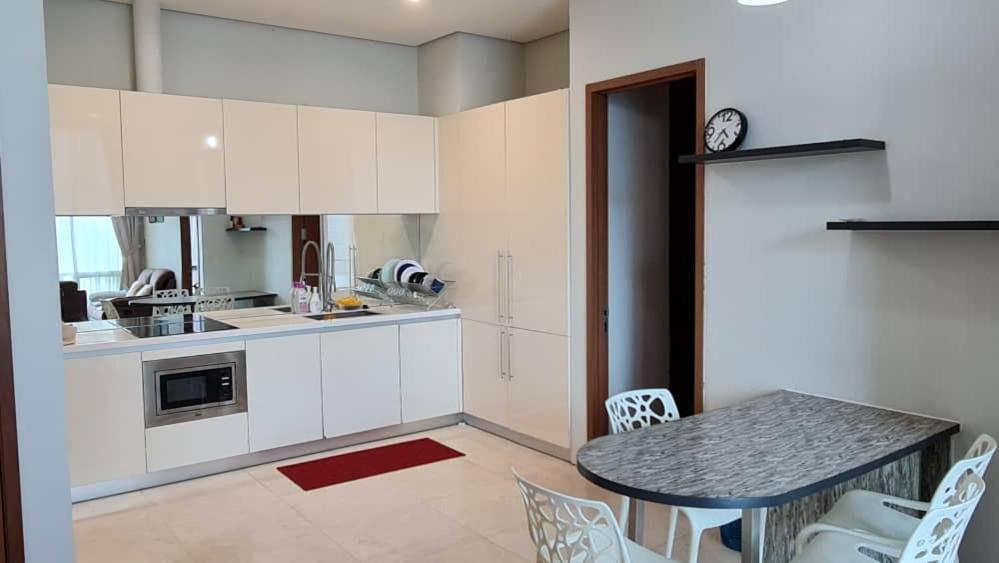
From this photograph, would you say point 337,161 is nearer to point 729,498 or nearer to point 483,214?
point 483,214

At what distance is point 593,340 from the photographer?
4184mm

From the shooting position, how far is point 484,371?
16.5 feet

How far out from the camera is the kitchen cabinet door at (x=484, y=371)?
16.0ft

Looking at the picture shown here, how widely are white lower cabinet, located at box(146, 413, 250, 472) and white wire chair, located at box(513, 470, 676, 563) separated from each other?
2.79 meters

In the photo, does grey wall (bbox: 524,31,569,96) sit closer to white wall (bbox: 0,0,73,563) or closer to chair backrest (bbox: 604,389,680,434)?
chair backrest (bbox: 604,389,680,434)

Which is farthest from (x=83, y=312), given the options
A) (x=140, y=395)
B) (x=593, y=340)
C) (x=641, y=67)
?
(x=641, y=67)

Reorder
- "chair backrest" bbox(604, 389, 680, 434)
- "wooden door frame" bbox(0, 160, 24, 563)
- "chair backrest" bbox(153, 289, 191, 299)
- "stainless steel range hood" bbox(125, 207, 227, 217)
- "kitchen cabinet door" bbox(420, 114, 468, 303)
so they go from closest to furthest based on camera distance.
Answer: "wooden door frame" bbox(0, 160, 24, 563) < "chair backrest" bbox(604, 389, 680, 434) < "stainless steel range hood" bbox(125, 207, 227, 217) < "chair backrest" bbox(153, 289, 191, 299) < "kitchen cabinet door" bbox(420, 114, 468, 303)

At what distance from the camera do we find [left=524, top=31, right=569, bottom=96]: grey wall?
16.9ft

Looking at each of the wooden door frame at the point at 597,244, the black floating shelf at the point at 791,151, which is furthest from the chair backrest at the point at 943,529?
the wooden door frame at the point at 597,244

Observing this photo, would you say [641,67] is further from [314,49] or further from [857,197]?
[314,49]


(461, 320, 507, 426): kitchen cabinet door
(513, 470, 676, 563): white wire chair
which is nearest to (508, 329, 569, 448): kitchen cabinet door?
(461, 320, 507, 426): kitchen cabinet door

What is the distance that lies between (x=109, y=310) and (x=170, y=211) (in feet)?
2.40

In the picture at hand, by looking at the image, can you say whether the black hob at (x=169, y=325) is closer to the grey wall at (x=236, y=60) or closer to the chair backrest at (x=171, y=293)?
the chair backrest at (x=171, y=293)

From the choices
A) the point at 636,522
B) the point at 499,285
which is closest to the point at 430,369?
the point at 499,285
